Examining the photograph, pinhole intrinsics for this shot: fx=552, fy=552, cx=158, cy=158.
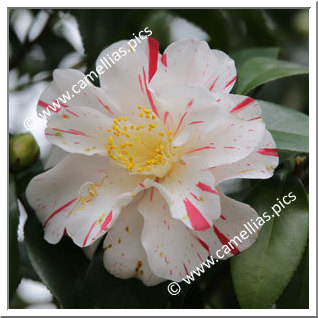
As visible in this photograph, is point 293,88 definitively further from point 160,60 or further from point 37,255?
point 37,255

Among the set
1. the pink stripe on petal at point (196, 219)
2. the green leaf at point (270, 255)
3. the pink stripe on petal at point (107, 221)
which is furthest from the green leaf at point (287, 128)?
the pink stripe on petal at point (107, 221)

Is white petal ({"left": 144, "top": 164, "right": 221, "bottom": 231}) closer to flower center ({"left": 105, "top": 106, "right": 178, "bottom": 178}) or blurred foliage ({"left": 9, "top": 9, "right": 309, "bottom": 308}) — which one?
flower center ({"left": 105, "top": 106, "right": 178, "bottom": 178})

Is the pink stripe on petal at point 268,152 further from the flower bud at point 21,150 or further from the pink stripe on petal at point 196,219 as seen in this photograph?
the flower bud at point 21,150

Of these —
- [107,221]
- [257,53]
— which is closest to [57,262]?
[107,221]

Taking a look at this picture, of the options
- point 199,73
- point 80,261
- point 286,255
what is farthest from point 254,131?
point 80,261

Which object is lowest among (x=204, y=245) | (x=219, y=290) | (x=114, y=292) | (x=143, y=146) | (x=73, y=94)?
(x=219, y=290)

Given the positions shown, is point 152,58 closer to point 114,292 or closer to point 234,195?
point 234,195
